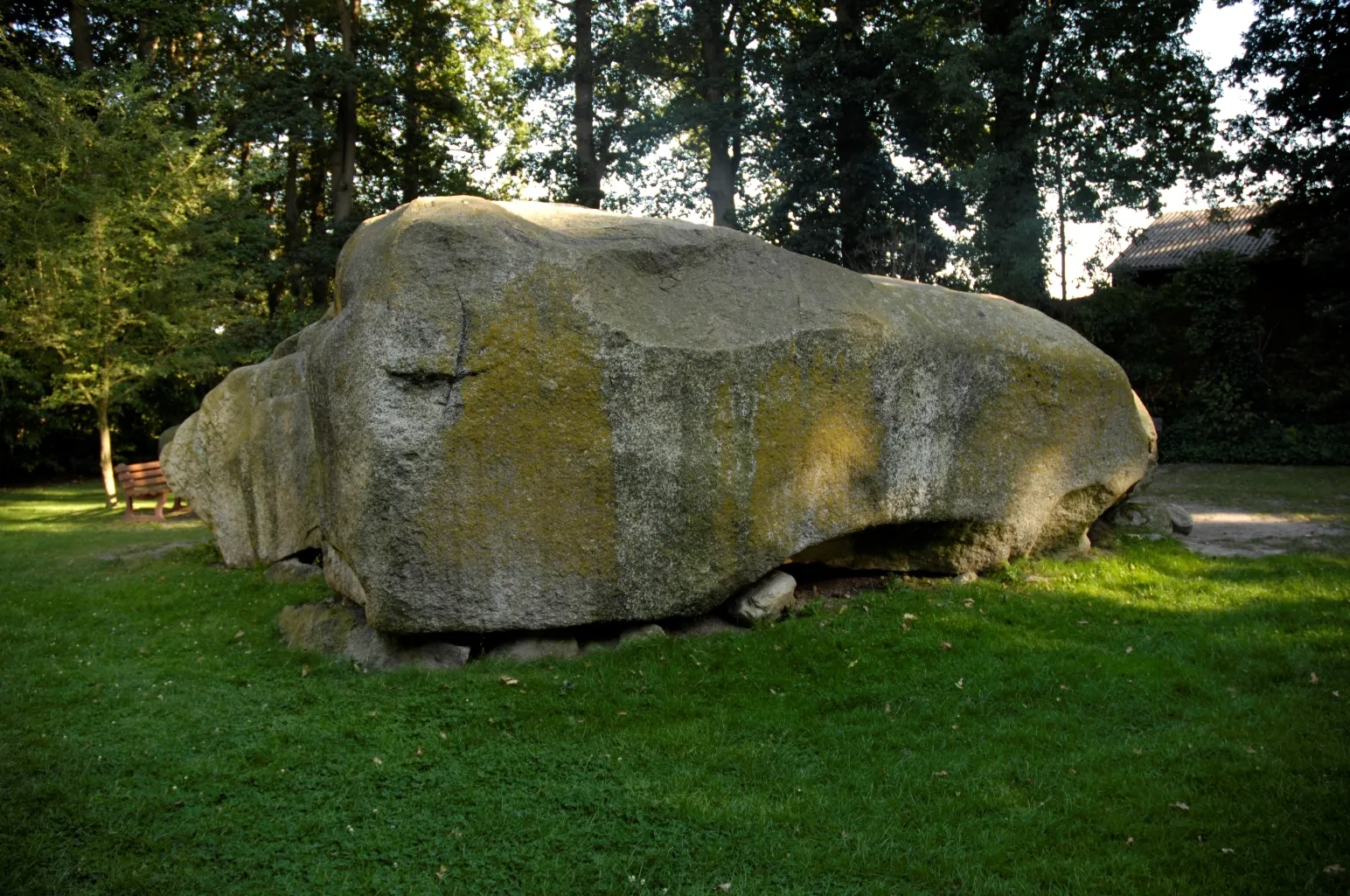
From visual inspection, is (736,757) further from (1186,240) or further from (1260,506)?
(1186,240)

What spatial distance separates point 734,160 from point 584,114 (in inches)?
187

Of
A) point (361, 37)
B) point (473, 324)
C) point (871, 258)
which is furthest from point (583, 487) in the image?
point (361, 37)

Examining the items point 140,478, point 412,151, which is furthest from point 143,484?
point 412,151

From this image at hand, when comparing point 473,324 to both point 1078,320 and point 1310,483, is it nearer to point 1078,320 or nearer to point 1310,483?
point 1310,483

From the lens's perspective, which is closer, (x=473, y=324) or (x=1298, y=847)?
(x=1298, y=847)

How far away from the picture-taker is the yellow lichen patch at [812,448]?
306 inches

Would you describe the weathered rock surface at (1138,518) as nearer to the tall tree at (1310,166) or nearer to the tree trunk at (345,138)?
the tall tree at (1310,166)

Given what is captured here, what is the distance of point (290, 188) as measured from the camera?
30.6m

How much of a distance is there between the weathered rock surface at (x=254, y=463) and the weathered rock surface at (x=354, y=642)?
1926mm

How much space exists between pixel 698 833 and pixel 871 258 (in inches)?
833

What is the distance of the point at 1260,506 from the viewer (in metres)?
14.2

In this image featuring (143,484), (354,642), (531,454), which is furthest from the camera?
(143,484)

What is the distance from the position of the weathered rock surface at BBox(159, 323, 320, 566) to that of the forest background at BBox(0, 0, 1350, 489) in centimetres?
916

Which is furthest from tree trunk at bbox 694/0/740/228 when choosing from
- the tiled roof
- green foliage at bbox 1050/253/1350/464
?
the tiled roof
